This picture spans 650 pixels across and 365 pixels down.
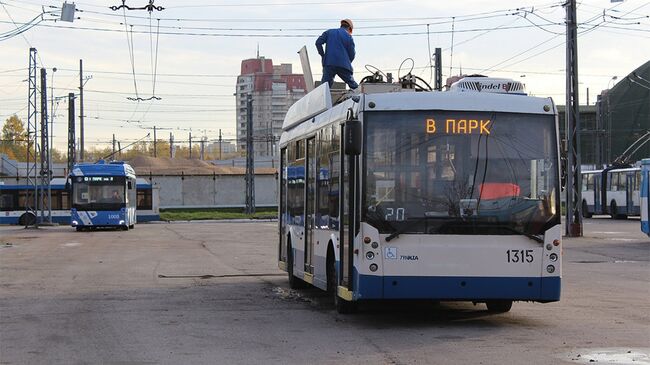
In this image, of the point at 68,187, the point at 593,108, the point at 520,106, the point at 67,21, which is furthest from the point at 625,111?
the point at 520,106

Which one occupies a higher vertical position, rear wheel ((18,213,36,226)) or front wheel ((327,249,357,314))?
front wheel ((327,249,357,314))

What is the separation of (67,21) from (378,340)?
1002 inches

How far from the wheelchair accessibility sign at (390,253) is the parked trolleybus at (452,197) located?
0.04ft

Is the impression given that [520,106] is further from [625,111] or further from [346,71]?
[625,111]

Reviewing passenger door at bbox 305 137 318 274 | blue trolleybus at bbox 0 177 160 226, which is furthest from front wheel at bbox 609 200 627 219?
passenger door at bbox 305 137 318 274

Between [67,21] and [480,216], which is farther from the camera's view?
[67,21]

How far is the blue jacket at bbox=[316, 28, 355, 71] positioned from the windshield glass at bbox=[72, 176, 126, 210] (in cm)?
3568

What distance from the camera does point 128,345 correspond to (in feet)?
34.6

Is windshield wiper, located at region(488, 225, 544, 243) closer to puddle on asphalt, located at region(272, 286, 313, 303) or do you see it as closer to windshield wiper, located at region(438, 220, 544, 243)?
windshield wiper, located at region(438, 220, 544, 243)

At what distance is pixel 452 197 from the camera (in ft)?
38.4

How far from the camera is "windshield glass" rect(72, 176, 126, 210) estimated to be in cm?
4959

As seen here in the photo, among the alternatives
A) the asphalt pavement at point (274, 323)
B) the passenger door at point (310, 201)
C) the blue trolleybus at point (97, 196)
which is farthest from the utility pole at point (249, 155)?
the passenger door at point (310, 201)

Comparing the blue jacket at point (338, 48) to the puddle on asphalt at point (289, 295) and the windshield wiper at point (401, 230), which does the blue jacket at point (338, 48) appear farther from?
the windshield wiper at point (401, 230)

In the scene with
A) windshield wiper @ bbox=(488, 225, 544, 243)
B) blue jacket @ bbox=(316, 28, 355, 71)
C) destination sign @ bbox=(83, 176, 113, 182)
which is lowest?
windshield wiper @ bbox=(488, 225, 544, 243)
